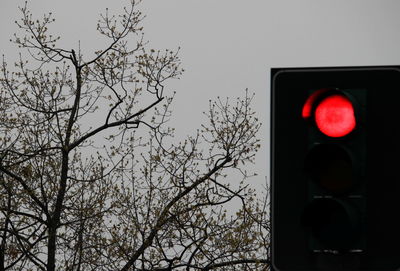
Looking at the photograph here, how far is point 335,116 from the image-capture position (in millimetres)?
4328

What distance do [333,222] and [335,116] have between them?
0.50m

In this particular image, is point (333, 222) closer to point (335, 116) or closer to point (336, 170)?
point (336, 170)

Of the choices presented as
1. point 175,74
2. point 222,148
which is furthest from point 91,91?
point 222,148

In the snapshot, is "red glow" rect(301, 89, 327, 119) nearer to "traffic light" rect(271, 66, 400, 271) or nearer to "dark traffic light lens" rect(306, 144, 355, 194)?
"traffic light" rect(271, 66, 400, 271)

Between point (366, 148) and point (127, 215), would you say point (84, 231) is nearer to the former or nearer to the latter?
point (127, 215)

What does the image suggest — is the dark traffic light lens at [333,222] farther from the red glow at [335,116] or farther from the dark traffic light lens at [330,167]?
the red glow at [335,116]

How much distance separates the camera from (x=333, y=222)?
428 centimetres

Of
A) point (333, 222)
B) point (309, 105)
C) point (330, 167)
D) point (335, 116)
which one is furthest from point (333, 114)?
point (333, 222)

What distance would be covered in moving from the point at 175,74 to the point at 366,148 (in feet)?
52.0

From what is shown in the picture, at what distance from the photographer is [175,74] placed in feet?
65.7

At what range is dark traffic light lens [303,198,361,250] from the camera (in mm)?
4199

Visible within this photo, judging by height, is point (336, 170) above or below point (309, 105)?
below

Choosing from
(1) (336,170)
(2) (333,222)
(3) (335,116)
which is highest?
(3) (335,116)

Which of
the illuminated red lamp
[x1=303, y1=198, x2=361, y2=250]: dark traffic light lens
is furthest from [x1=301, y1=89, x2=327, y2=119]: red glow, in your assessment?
[x1=303, y1=198, x2=361, y2=250]: dark traffic light lens
